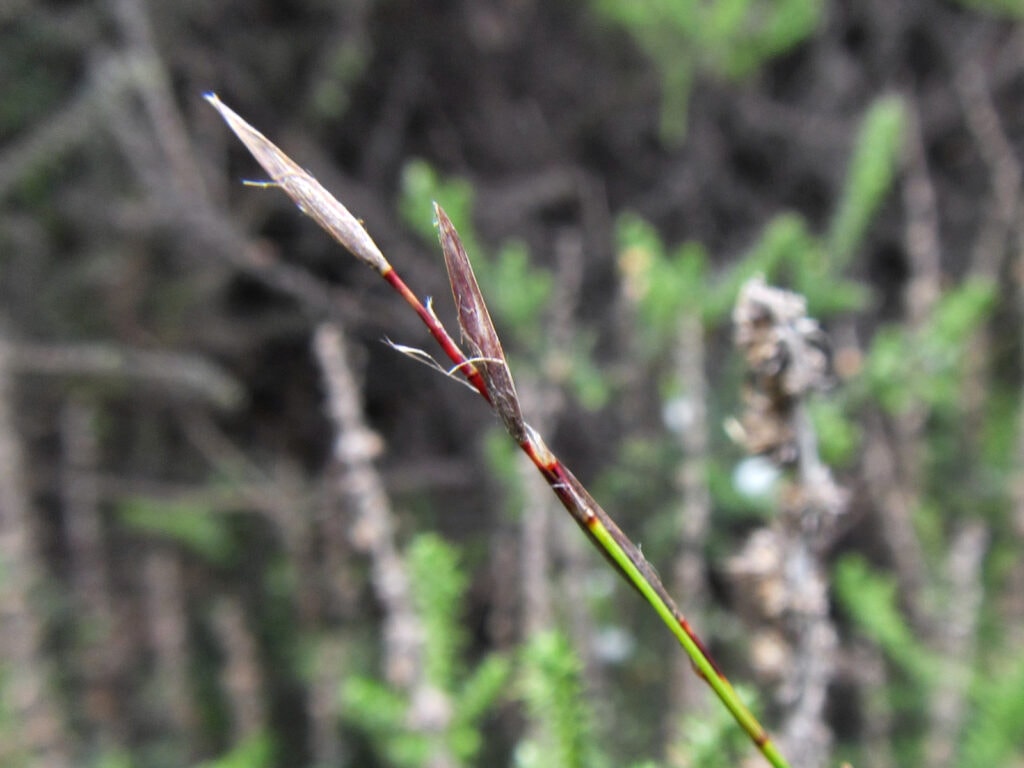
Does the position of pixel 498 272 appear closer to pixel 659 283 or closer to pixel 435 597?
pixel 659 283

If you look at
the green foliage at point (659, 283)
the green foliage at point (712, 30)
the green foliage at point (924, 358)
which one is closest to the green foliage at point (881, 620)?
the green foliage at point (924, 358)

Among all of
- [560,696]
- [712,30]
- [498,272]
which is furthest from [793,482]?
[712,30]

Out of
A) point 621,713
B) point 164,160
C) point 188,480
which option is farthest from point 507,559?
point 164,160

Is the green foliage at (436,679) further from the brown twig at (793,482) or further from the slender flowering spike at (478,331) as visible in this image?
the slender flowering spike at (478,331)

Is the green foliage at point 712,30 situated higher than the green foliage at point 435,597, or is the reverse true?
the green foliage at point 712,30

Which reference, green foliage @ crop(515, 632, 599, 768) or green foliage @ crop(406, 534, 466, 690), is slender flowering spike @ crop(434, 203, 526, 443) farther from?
green foliage @ crop(406, 534, 466, 690)

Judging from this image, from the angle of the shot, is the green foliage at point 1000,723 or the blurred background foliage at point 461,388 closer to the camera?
the green foliage at point 1000,723
